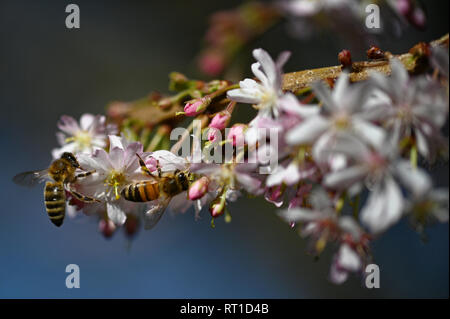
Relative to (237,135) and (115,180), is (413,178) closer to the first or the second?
(237,135)

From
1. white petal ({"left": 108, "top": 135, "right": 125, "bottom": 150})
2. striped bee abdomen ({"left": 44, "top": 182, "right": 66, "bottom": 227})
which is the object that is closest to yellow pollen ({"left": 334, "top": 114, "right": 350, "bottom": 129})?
white petal ({"left": 108, "top": 135, "right": 125, "bottom": 150})

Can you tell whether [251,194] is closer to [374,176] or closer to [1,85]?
[374,176]

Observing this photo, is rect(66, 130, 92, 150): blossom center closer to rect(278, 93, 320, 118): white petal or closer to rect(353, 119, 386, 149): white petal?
rect(278, 93, 320, 118): white petal

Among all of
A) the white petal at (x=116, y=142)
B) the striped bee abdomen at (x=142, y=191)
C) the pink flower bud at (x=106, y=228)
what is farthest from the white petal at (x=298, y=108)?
the pink flower bud at (x=106, y=228)

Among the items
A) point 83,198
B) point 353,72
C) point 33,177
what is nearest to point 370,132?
point 353,72

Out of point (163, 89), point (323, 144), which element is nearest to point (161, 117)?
point (323, 144)

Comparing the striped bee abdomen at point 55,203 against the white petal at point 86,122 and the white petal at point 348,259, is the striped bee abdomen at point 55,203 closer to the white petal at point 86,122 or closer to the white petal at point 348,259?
the white petal at point 86,122
